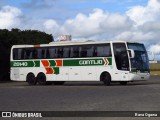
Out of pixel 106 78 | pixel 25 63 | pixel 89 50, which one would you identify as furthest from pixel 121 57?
pixel 25 63

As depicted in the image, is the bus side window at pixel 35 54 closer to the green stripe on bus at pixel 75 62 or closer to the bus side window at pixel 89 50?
the green stripe on bus at pixel 75 62

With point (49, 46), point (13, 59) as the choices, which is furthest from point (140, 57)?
point (13, 59)

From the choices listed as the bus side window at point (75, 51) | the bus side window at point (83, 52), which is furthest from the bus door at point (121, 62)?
the bus side window at point (75, 51)

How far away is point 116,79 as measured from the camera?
3253 cm

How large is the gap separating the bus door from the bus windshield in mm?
435

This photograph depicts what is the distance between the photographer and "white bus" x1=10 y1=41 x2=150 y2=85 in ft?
107

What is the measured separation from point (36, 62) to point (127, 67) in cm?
795

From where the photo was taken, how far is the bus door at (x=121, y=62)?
32.4 metres

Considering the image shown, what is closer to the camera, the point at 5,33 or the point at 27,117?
the point at 27,117

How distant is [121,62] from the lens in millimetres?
32500

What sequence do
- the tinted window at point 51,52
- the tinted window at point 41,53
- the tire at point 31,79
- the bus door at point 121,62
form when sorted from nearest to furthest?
the bus door at point 121,62, the tinted window at point 51,52, the tinted window at point 41,53, the tire at point 31,79

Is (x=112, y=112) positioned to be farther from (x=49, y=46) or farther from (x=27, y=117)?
(x=49, y=46)

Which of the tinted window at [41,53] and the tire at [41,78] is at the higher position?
the tinted window at [41,53]

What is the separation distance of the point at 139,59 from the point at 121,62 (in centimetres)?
143
